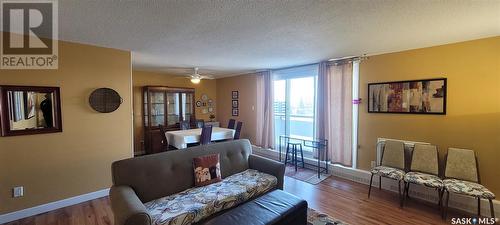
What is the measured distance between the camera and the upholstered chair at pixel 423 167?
276 centimetres

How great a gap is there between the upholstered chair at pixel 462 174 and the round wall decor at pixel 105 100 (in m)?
4.47

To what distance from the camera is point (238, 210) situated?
1.99 m

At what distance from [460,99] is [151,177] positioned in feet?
13.0

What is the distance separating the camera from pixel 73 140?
2.91 m

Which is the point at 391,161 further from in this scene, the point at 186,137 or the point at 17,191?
the point at 17,191

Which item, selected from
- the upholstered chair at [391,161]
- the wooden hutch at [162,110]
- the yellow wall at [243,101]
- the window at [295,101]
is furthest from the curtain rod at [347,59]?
the wooden hutch at [162,110]

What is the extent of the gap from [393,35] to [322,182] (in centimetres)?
249

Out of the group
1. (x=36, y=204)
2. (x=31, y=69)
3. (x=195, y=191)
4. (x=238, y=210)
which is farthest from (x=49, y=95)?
(x=238, y=210)

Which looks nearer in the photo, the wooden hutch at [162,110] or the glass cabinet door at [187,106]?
the wooden hutch at [162,110]

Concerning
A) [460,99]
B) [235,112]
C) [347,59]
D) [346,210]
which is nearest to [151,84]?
[235,112]

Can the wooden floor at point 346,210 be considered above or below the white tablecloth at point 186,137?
below

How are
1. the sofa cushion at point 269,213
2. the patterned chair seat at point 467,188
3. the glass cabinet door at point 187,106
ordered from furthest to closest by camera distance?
1. the glass cabinet door at point 187,106
2. the patterned chair seat at point 467,188
3. the sofa cushion at point 269,213

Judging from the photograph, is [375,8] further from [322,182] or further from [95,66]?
[95,66]

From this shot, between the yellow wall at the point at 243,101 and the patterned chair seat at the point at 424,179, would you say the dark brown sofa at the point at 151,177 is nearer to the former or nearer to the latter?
the patterned chair seat at the point at 424,179
